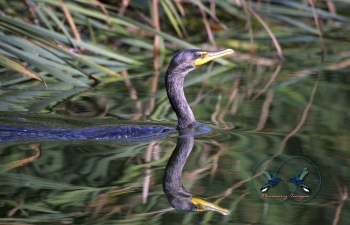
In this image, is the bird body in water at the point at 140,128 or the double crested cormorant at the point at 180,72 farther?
the double crested cormorant at the point at 180,72

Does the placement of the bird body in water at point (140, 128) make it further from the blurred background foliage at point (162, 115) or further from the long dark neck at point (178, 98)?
the blurred background foliage at point (162, 115)

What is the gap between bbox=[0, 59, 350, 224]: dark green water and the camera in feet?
13.4

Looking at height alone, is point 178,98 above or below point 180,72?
below

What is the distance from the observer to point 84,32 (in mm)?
10062

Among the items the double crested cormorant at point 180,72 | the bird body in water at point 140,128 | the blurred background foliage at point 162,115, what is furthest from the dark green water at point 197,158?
the double crested cormorant at point 180,72

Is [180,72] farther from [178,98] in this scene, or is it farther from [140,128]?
[140,128]

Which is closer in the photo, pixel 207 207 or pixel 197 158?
pixel 207 207

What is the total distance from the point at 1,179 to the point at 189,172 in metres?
1.21

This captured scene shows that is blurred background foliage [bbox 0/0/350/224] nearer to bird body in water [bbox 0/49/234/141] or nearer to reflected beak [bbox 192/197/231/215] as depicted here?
reflected beak [bbox 192/197/231/215]

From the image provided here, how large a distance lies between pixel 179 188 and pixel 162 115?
235 centimetres

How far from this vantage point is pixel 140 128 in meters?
5.98

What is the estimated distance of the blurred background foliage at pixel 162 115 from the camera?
13.7 ft

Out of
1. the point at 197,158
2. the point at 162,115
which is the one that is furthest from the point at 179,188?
the point at 162,115

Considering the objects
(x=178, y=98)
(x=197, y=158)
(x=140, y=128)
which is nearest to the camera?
(x=197, y=158)
